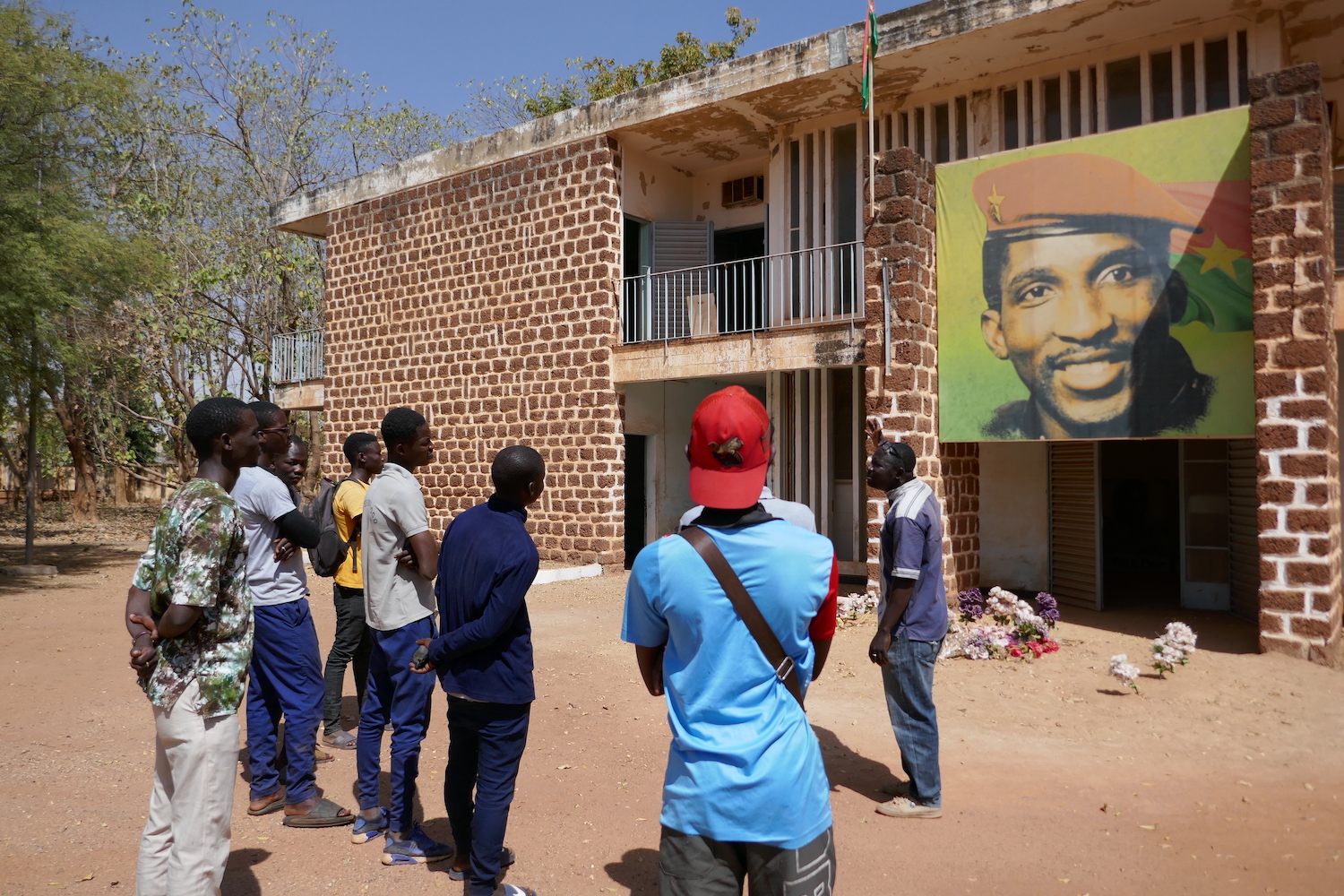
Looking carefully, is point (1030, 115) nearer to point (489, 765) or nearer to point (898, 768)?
point (898, 768)

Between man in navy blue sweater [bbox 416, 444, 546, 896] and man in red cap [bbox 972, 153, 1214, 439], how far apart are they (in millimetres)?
6266

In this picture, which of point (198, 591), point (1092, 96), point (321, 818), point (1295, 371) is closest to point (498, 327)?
point (1092, 96)

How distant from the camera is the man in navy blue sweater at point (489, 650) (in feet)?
10.1

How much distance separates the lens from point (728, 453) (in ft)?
6.59

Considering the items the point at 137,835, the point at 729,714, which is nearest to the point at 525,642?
the point at 729,714

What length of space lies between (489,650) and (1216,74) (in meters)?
9.24

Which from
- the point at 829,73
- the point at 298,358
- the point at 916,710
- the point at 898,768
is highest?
the point at 829,73

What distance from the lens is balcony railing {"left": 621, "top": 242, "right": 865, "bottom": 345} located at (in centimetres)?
1091

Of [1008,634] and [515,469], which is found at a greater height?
[515,469]

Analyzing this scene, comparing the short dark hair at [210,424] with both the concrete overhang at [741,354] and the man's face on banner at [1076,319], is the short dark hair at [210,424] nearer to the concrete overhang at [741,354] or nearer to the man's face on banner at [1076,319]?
the man's face on banner at [1076,319]

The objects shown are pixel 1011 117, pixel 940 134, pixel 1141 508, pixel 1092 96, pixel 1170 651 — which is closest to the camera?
pixel 1170 651

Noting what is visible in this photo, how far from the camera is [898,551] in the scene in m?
4.07

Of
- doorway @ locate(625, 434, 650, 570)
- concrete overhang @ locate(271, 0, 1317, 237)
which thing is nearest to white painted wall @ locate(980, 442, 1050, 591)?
concrete overhang @ locate(271, 0, 1317, 237)

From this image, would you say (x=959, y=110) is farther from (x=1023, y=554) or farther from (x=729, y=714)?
(x=729, y=714)
